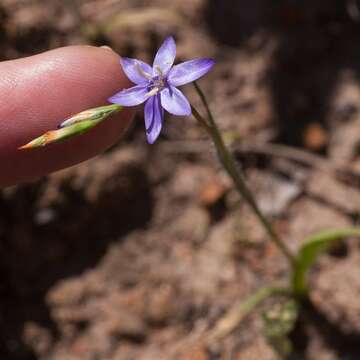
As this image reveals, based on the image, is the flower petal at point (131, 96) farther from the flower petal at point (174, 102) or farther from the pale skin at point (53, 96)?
the pale skin at point (53, 96)

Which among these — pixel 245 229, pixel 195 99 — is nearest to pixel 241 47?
pixel 195 99

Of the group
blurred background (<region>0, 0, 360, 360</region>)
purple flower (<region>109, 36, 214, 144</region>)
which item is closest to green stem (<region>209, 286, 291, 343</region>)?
blurred background (<region>0, 0, 360, 360</region>)

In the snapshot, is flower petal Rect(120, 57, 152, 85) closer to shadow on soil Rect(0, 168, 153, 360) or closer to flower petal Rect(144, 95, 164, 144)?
flower petal Rect(144, 95, 164, 144)

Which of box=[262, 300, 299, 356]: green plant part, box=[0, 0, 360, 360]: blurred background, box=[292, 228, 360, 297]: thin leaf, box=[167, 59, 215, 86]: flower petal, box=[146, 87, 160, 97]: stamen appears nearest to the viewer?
box=[167, 59, 215, 86]: flower petal

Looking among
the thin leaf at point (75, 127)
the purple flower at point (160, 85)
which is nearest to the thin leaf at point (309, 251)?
the purple flower at point (160, 85)

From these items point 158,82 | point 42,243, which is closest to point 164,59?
point 158,82
